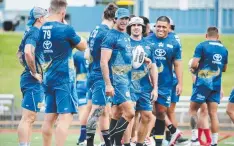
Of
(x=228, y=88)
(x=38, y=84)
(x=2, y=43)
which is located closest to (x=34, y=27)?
(x=38, y=84)

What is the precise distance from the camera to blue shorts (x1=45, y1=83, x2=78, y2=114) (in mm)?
14180

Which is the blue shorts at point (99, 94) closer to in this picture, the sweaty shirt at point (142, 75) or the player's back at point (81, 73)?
the sweaty shirt at point (142, 75)

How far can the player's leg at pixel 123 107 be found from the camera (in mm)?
15422

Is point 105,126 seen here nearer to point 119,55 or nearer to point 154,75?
point 154,75

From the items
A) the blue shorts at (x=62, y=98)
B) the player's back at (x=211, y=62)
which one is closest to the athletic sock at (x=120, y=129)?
the blue shorts at (x=62, y=98)

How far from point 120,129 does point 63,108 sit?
1.66 metres

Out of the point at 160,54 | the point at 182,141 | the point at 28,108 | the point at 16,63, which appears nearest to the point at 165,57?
the point at 160,54

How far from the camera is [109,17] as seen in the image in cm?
1620

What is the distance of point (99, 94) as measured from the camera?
51.7 ft

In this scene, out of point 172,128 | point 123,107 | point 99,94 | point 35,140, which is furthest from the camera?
point 35,140

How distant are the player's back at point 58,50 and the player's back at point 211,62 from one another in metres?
4.06

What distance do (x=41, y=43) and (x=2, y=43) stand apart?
69.2 feet

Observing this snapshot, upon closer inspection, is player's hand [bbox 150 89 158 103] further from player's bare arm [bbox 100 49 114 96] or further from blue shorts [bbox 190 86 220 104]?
blue shorts [bbox 190 86 220 104]

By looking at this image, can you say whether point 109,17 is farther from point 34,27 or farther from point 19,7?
point 19,7
